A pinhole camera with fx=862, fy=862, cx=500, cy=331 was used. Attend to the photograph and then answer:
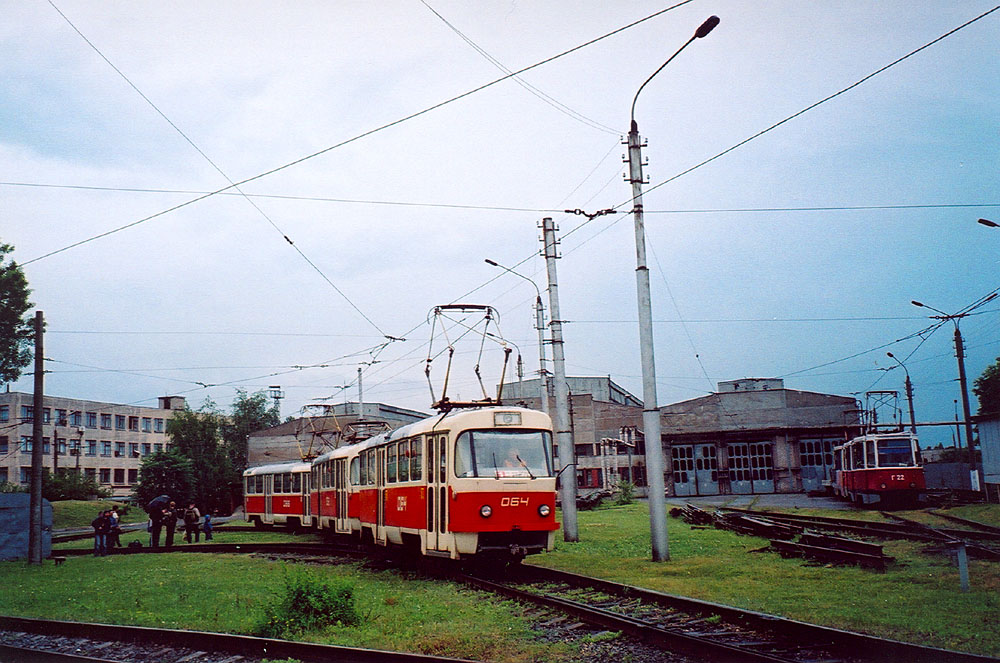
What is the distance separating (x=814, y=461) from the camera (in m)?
54.6

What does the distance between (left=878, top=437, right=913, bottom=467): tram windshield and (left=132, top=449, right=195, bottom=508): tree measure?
42256mm

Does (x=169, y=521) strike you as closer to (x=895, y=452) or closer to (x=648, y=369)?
(x=648, y=369)

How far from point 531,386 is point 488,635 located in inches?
2929

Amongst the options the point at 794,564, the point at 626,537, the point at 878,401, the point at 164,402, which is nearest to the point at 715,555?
the point at 794,564

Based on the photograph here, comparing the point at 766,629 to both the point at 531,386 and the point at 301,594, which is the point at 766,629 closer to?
the point at 301,594

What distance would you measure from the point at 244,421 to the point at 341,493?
77852 mm

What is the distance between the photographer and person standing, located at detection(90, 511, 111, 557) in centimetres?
2516

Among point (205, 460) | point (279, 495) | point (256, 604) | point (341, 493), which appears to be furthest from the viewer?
point (205, 460)

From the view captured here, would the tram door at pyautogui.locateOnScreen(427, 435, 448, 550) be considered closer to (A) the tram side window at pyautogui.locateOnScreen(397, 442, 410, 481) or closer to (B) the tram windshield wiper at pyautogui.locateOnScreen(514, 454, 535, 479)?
(B) the tram windshield wiper at pyautogui.locateOnScreen(514, 454, 535, 479)

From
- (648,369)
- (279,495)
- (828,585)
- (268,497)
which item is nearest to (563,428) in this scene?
(648,369)

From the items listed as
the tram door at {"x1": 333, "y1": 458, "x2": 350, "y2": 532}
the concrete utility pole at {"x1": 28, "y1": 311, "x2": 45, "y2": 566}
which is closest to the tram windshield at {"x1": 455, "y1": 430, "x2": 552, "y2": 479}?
the tram door at {"x1": 333, "y1": 458, "x2": 350, "y2": 532}

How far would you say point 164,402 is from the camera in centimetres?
10238

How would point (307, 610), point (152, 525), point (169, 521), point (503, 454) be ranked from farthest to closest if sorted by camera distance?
point (152, 525) → point (169, 521) → point (503, 454) → point (307, 610)

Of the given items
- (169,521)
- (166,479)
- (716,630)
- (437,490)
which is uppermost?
(166,479)
